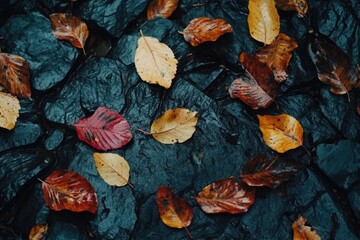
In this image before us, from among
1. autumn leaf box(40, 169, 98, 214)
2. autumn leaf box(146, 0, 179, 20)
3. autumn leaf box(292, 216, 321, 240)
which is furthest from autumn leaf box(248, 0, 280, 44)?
autumn leaf box(40, 169, 98, 214)

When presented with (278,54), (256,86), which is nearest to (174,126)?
(256,86)

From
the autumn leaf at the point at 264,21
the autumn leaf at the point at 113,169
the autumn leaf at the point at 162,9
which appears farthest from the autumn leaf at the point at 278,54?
the autumn leaf at the point at 113,169

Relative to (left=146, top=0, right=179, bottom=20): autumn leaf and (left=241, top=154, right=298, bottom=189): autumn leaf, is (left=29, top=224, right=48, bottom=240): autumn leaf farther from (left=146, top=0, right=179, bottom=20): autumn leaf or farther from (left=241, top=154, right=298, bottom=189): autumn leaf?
(left=146, top=0, right=179, bottom=20): autumn leaf

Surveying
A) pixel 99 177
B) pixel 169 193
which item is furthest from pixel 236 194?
pixel 99 177

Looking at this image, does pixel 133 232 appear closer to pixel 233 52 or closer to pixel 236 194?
pixel 236 194

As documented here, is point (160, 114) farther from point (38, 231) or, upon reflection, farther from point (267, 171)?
point (38, 231)

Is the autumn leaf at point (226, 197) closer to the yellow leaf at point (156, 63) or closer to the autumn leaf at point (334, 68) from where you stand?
the yellow leaf at point (156, 63)
